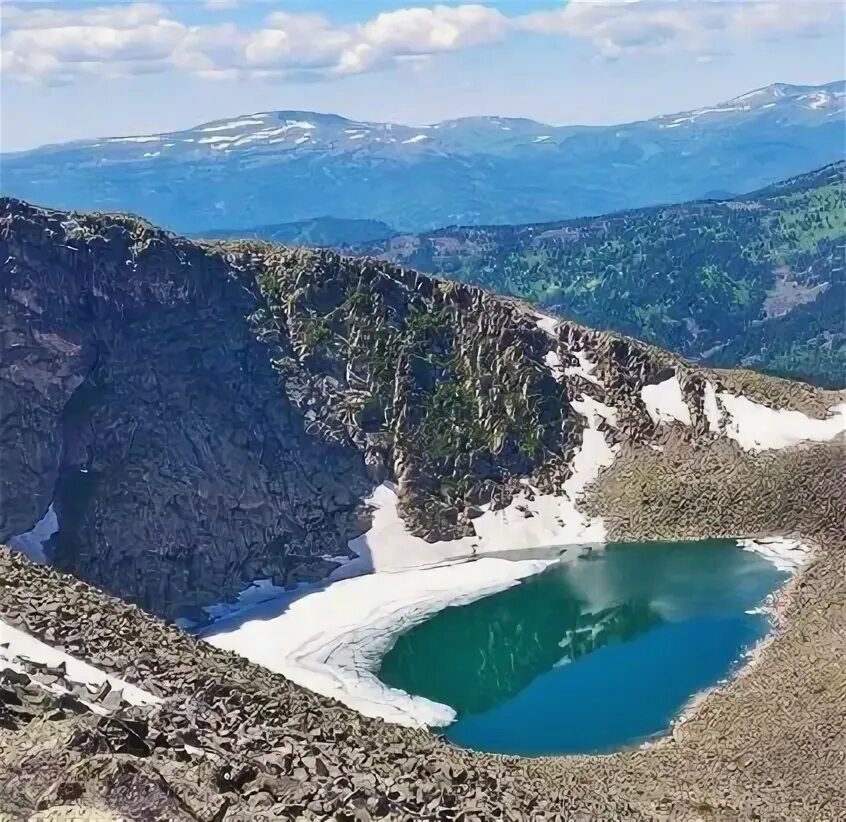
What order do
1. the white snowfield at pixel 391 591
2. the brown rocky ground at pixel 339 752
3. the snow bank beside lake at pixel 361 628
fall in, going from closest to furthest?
the brown rocky ground at pixel 339 752 < the snow bank beside lake at pixel 361 628 < the white snowfield at pixel 391 591

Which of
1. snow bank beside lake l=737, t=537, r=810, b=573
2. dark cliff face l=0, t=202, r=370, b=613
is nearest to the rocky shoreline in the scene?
dark cliff face l=0, t=202, r=370, b=613

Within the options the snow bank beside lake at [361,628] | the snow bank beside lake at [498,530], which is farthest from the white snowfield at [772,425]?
the snow bank beside lake at [361,628]

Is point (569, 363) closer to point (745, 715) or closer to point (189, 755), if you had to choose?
point (745, 715)

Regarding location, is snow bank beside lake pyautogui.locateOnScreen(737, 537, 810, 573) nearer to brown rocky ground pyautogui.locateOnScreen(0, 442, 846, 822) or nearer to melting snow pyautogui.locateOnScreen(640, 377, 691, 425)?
brown rocky ground pyautogui.locateOnScreen(0, 442, 846, 822)

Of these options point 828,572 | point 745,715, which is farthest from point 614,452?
point 745,715

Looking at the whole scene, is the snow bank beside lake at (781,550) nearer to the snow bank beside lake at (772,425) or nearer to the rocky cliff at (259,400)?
the snow bank beside lake at (772,425)
